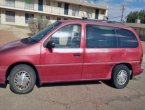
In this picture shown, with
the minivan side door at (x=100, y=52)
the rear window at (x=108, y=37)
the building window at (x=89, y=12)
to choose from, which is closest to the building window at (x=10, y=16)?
the building window at (x=89, y=12)

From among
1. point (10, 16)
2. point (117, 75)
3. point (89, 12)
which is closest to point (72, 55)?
point (117, 75)

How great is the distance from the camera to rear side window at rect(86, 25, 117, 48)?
673 centimetres

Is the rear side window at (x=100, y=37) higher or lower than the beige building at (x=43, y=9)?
lower

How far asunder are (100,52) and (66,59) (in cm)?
107

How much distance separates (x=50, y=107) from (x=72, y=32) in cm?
217

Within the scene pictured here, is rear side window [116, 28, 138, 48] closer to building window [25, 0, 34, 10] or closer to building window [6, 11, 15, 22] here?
building window [6, 11, 15, 22]

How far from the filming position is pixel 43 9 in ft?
154

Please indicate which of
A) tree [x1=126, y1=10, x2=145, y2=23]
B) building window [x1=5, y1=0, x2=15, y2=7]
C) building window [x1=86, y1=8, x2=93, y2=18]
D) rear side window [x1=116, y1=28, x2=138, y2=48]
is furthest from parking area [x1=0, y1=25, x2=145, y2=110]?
tree [x1=126, y1=10, x2=145, y2=23]

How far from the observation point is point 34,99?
5.79 metres

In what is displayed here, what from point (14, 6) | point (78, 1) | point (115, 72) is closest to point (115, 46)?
point (115, 72)

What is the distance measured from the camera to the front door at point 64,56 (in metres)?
6.20

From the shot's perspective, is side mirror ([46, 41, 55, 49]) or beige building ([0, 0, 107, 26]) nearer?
side mirror ([46, 41, 55, 49])

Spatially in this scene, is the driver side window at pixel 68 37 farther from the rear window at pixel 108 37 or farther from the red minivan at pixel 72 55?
the rear window at pixel 108 37

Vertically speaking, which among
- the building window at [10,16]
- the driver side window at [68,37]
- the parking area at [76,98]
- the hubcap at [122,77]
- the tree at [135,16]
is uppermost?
the tree at [135,16]
